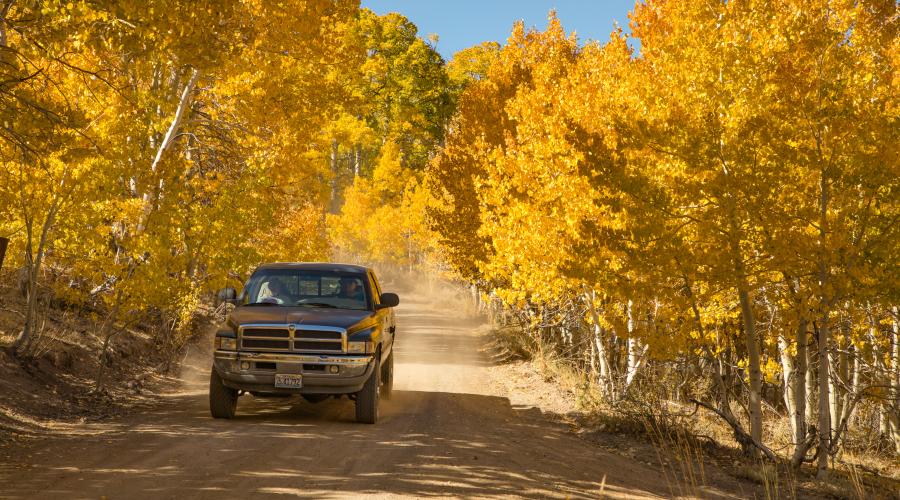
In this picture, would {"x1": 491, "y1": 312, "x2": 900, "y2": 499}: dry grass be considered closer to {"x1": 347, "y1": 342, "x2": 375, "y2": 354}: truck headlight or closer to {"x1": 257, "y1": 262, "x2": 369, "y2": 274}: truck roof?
{"x1": 347, "y1": 342, "x2": 375, "y2": 354}: truck headlight

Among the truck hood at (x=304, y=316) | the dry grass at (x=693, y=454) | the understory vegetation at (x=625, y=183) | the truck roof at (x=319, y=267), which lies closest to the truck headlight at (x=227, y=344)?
the truck hood at (x=304, y=316)

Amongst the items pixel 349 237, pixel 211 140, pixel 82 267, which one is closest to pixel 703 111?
pixel 82 267

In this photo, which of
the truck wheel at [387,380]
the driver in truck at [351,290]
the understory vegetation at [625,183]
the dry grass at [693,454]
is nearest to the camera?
the dry grass at [693,454]

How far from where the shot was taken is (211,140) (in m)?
21.9

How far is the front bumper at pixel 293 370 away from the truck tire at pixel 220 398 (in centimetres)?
40

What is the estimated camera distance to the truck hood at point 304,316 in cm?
1034

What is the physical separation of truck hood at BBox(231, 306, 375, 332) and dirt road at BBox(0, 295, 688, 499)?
1.25 metres

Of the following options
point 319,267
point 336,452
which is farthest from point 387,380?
point 336,452

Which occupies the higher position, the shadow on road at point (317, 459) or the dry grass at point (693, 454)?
the shadow on road at point (317, 459)

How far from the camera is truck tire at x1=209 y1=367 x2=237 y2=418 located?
421 inches

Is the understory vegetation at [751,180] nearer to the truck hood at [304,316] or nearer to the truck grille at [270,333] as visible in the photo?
the truck hood at [304,316]

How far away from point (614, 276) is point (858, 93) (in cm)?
392

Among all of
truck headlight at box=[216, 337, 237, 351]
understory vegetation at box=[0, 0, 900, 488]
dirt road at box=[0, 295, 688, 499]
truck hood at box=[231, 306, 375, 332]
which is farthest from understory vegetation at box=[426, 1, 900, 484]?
truck headlight at box=[216, 337, 237, 351]

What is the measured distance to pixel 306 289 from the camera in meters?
11.4
